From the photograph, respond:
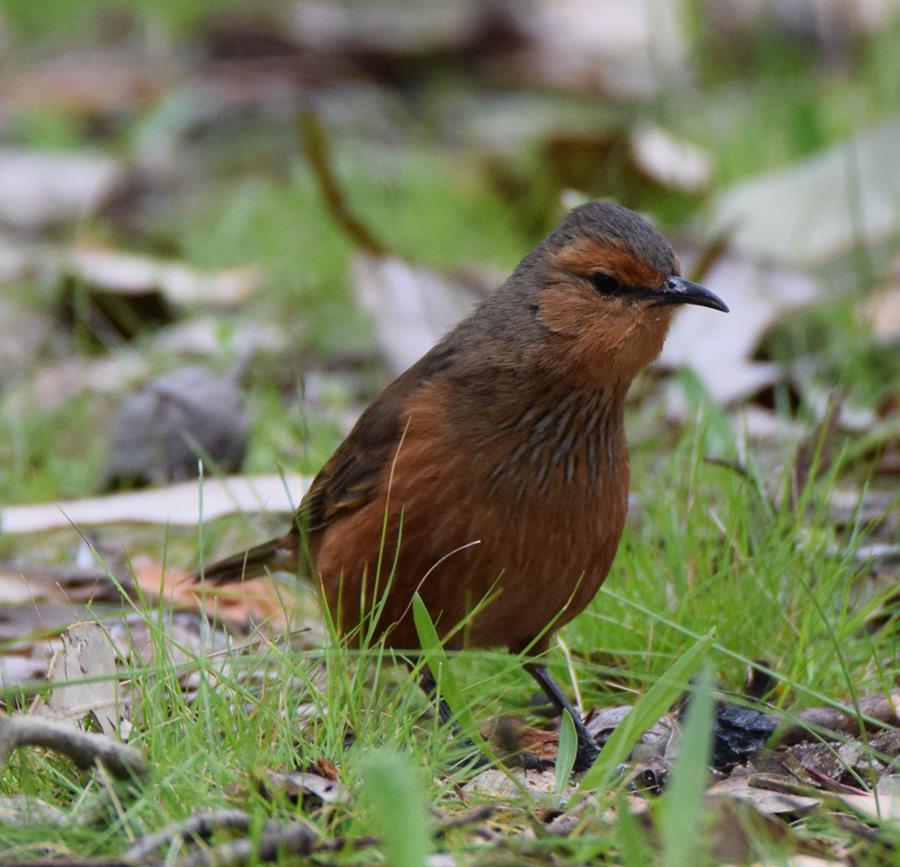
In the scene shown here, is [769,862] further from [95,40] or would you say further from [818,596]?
[95,40]

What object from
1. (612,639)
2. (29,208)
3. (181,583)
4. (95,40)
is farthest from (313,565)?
(95,40)

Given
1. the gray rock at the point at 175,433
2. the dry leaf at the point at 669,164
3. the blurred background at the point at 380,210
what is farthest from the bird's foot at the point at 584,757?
the dry leaf at the point at 669,164

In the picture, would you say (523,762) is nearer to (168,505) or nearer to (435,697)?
(435,697)

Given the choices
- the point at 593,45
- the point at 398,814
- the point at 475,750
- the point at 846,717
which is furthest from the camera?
the point at 593,45

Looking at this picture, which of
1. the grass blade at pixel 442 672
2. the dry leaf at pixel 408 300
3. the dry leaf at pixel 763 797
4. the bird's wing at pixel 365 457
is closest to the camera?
the dry leaf at pixel 763 797

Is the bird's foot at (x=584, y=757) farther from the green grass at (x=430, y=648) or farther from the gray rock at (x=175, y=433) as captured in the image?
the gray rock at (x=175, y=433)

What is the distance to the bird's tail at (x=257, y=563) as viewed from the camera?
4.85 metres

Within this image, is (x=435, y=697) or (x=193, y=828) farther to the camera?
(x=435, y=697)

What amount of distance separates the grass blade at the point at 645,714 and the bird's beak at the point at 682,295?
4.03ft

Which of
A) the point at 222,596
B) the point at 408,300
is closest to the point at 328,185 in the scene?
the point at 408,300

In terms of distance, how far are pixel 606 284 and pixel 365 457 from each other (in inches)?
34.8

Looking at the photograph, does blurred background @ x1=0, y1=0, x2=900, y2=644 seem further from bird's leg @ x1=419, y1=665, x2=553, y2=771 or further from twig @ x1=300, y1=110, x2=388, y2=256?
bird's leg @ x1=419, y1=665, x2=553, y2=771

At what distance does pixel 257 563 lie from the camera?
4973mm

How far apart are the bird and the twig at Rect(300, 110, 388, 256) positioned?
8.11 feet
